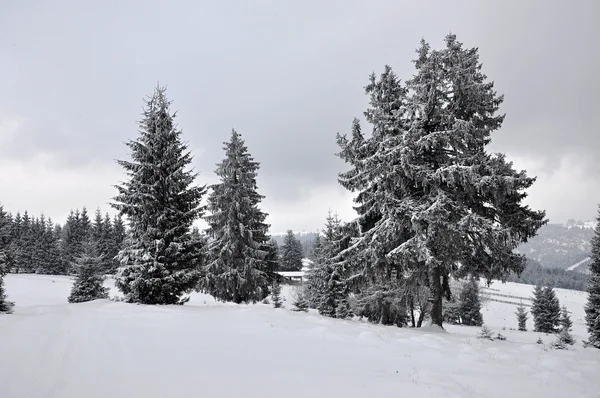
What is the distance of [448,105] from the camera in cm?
1345

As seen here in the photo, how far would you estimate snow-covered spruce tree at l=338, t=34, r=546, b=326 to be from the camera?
11.9m

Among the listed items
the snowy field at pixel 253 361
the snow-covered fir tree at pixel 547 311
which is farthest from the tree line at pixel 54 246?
the snow-covered fir tree at pixel 547 311

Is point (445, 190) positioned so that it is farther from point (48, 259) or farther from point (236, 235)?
point (48, 259)

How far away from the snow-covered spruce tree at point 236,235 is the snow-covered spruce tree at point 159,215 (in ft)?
19.8

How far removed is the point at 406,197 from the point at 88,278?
2615cm

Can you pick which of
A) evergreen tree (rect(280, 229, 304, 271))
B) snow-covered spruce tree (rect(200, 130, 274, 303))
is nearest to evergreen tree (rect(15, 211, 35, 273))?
evergreen tree (rect(280, 229, 304, 271))

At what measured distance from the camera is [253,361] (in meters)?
6.88

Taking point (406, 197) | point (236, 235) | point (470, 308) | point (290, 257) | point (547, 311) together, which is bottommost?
point (470, 308)

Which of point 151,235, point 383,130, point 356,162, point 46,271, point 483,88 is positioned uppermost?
point 483,88

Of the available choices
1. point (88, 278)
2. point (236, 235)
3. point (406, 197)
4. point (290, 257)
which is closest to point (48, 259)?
point (88, 278)

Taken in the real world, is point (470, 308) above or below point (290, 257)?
below

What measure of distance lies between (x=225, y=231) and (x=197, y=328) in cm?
1297

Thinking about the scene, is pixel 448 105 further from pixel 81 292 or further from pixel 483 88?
pixel 81 292

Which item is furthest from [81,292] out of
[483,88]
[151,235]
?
[483,88]
